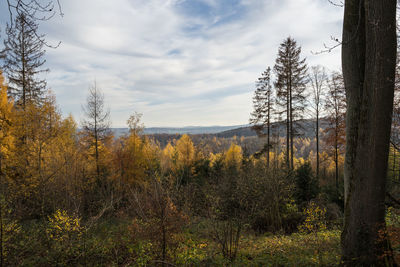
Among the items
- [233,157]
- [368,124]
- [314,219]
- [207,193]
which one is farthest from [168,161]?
[368,124]

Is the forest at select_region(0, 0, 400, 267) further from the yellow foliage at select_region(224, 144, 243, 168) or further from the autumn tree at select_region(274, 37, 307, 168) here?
the yellow foliage at select_region(224, 144, 243, 168)

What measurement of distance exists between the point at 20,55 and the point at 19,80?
176 centimetres

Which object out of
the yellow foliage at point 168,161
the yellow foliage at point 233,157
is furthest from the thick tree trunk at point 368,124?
the yellow foliage at point 233,157

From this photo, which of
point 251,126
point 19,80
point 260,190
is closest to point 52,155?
point 19,80

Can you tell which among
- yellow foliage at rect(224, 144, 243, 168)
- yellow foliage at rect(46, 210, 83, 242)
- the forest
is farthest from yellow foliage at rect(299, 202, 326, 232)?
yellow foliage at rect(224, 144, 243, 168)

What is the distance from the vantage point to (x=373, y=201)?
3422mm

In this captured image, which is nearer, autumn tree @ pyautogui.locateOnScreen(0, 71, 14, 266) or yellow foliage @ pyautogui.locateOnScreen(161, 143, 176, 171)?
autumn tree @ pyautogui.locateOnScreen(0, 71, 14, 266)

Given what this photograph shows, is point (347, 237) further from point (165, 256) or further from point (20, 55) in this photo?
point (20, 55)

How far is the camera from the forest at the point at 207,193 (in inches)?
137

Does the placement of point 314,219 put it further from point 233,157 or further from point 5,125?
point 233,157

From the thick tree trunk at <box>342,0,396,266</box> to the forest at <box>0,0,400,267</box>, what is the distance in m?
0.02

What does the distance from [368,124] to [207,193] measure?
34.1 feet

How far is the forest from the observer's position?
3.48 metres

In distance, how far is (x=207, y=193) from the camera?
42.1 ft
